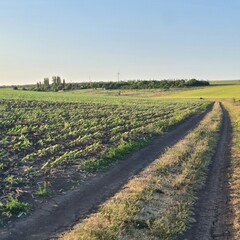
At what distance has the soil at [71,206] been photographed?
9.64m

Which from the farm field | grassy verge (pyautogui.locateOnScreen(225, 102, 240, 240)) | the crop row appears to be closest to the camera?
grassy verge (pyautogui.locateOnScreen(225, 102, 240, 240))

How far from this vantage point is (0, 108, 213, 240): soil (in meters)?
9.64

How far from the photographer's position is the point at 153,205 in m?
11.8

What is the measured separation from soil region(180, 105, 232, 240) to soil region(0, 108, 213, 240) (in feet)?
9.19

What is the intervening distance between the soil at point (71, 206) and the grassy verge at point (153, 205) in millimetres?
384

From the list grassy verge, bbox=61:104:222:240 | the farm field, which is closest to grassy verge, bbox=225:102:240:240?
grassy verge, bbox=61:104:222:240

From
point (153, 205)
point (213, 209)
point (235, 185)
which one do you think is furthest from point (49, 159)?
point (213, 209)

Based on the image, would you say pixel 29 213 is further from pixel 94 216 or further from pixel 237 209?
pixel 237 209

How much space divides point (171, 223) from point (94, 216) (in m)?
1.99

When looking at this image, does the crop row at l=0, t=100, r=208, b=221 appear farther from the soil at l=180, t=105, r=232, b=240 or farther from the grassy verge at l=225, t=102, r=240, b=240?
the grassy verge at l=225, t=102, r=240, b=240

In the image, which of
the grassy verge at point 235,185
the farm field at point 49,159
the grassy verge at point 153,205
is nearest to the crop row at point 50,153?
the farm field at point 49,159

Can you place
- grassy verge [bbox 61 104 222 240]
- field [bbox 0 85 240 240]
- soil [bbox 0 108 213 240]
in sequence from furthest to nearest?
field [bbox 0 85 240 240] < soil [bbox 0 108 213 240] < grassy verge [bbox 61 104 222 240]

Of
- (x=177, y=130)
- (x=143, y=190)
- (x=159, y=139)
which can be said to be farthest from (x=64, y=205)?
(x=177, y=130)

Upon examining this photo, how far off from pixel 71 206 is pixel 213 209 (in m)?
3.99
